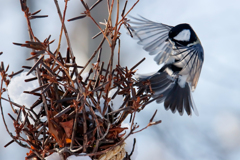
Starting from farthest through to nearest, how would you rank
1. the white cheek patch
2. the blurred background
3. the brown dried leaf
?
the blurred background < the white cheek patch < the brown dried leaf

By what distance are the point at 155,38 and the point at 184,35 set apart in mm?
63

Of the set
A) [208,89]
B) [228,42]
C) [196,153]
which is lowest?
[196,153]

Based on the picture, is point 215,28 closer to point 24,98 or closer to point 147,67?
point 147,67

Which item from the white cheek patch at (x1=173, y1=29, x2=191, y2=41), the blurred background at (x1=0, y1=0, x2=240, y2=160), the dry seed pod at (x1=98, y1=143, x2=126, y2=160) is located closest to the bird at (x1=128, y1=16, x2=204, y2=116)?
the white cheek patch at (x1=173, y1=29, x2=191, y2=41)

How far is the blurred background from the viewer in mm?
1409

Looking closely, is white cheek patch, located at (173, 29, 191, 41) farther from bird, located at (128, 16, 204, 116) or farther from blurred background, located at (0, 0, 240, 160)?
blurred background, located at (0, 0, 240, 160)

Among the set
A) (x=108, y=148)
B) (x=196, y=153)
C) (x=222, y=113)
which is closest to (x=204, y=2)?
(x=222, y=113)

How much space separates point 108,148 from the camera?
416 millimetres

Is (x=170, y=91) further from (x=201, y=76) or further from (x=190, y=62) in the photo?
(x=201, y=76)

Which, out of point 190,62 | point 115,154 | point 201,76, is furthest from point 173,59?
point 201,76

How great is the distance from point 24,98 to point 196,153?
4.07 ft

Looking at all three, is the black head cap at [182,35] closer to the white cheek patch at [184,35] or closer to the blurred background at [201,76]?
the white cheek patch at [184,35]

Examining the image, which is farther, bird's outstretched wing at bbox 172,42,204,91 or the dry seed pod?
bird's outstretched wing at bbox 172,42,204,91

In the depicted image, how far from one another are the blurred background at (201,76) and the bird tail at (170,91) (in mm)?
772
